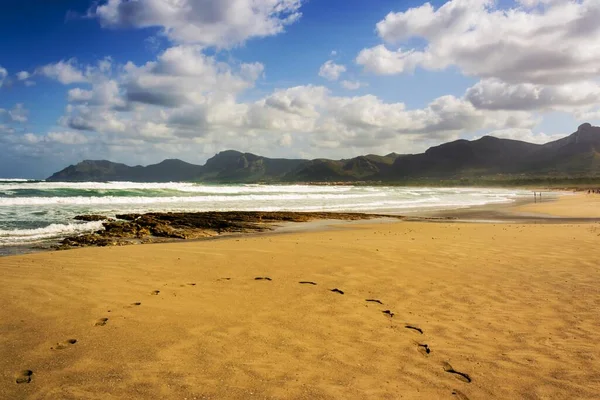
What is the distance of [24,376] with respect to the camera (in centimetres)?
370

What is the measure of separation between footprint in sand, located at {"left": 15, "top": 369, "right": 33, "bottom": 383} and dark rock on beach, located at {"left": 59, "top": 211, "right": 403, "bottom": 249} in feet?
30.6

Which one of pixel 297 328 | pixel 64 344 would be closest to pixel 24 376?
pixel 64 344

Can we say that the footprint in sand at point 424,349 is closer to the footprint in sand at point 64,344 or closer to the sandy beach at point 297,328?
the sandy beach at point 297,328

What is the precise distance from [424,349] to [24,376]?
4299 mm

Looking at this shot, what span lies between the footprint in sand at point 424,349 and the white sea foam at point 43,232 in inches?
527

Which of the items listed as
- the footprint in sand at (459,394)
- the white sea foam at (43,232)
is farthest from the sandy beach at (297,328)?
the white sea foam at (43,232)

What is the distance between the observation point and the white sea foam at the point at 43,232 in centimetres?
1317

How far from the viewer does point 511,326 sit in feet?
17.7

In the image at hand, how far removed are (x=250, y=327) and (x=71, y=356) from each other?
80.7 inches

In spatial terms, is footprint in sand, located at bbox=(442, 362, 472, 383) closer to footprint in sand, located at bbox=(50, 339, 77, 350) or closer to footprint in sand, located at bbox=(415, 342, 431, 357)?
footprint in sand, located at bbox=(415, 342, 431, 357)

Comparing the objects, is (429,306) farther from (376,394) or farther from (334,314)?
(376,394)

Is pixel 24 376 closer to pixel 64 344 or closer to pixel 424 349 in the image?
pixel 64 344

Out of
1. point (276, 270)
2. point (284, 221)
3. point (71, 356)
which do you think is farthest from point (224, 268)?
point (284, 221)

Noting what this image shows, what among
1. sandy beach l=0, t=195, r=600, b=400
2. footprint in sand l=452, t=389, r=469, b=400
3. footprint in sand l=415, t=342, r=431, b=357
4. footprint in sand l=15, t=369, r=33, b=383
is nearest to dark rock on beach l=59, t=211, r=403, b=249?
sandy beach l=0, t=195, r=600, b=400
